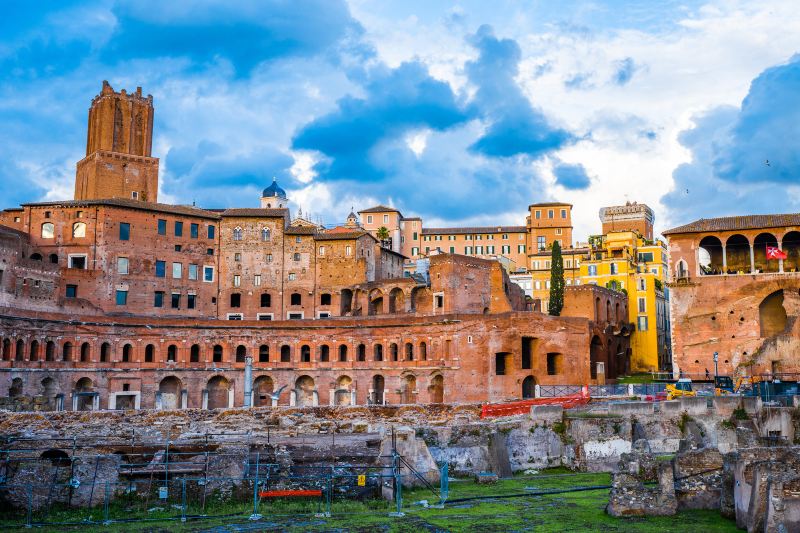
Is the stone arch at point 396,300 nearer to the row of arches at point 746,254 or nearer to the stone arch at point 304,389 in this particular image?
the stone arch at point 304,389

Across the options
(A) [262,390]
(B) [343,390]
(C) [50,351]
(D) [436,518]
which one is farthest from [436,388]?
(D) [436,518]

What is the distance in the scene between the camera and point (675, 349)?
52.1 metres

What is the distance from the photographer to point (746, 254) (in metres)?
54.3

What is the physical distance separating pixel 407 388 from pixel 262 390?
11.9 meters

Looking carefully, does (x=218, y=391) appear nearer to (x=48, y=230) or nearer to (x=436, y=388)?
(x=436, y=388)

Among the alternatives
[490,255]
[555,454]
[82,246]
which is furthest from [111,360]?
[490,255]

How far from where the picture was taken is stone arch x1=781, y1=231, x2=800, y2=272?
52.9 meters

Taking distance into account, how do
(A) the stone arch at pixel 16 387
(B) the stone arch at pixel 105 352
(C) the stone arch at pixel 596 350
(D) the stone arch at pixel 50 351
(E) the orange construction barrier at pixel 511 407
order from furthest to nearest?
(C) the stone arch at pixel 596 350 < (B) the stone arch at pixel 105 352 < (D) the stone arch at pixel 50 351 < (A) the stone arch at pixel 16 387 < (E) the orange construction barrier at pixel 511 407

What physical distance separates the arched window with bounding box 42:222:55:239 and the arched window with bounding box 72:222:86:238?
Result: 1.75 metres

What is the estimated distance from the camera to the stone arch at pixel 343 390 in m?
61.7

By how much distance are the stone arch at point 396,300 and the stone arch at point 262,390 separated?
11899 millimetres

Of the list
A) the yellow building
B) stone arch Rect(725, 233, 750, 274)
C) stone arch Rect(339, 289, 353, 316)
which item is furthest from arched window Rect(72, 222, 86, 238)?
stone arch Rect(725, 233, 750, 274)

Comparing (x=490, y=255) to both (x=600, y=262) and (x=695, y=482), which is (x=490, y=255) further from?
(x=695, y=482)

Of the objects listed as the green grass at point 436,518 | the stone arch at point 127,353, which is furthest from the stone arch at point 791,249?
the stone arch at point 127,353
